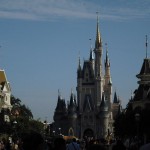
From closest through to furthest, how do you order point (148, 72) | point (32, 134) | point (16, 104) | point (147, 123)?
1. point (32, 134)
2. point (147, 123)
3. point (148, 72)
4. point (16, 104)

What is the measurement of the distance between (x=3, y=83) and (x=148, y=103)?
1003 inches

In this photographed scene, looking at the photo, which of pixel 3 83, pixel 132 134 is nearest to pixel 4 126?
pixel 132 134

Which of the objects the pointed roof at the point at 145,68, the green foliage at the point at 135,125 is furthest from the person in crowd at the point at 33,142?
the pointed roof at the point at 145,68

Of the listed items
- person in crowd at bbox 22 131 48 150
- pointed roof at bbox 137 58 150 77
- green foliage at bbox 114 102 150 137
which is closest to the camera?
person in crowd at bbox 22 131 48 150

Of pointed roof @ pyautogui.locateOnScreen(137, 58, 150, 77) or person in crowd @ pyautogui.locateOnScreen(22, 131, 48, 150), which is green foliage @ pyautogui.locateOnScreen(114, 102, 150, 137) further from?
person in crowd @ pyautogui.locateOnScreen(22, 131, 48, 150)

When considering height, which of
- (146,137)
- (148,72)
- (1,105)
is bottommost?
(146,137)

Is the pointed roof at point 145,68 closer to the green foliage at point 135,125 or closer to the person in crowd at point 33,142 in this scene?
the green foliage at point 135,125

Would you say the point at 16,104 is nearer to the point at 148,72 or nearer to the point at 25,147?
the point at 148,72

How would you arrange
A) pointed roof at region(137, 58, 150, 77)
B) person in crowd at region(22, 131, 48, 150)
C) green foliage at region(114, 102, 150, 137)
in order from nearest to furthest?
person in crowd at region(22, 131, 48, 150)
green foliage at region(114, 102, 150, 137)
pointed roof at region(137, 58, 150, 77)

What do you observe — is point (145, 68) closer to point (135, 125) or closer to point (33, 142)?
point (135, 125)

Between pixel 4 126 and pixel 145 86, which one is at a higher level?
pixel 145 86


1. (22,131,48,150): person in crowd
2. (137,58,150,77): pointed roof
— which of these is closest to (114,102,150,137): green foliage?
(137,58,150,77): pointed roof

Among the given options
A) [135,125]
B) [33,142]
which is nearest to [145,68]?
[135,125]

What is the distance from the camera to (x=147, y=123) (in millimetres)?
64562
